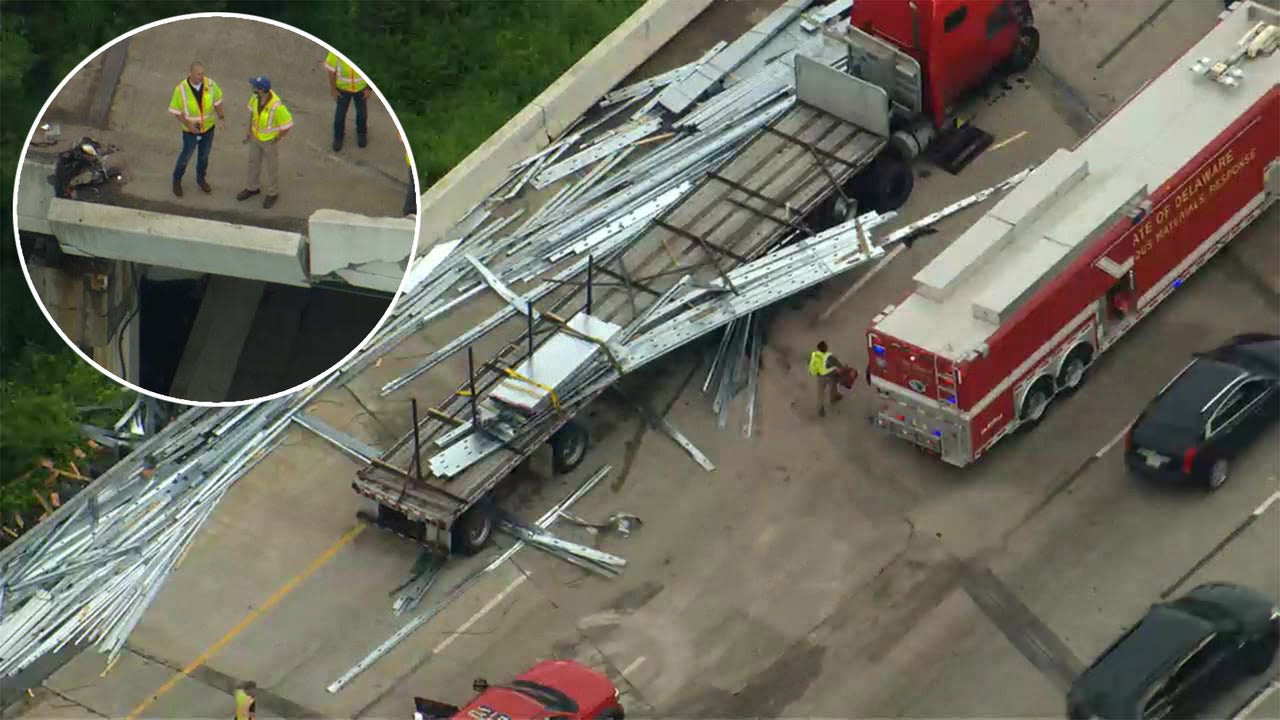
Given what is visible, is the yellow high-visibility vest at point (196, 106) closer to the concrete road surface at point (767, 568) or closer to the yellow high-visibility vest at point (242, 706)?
the yellow high-visibility vest at point (242, 706)

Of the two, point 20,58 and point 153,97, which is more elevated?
point 153,97

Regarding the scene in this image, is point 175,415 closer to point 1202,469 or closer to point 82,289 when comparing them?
point 82,289

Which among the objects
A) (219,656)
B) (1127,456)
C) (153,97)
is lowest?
(219,656)

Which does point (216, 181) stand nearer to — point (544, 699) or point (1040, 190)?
point (544, 699)

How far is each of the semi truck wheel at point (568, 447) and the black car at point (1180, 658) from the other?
7736 mm

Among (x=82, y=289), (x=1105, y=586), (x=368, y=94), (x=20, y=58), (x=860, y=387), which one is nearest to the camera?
(x=368, y=94)

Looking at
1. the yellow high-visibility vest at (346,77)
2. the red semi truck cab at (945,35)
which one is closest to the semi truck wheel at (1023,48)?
the red semi truck cab at (945,35)

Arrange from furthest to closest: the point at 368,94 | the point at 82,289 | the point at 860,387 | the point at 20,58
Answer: the point at 20,58 < the point at 860,387 < the point at 82,289 < the point at 368,94

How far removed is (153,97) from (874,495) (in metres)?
11.9

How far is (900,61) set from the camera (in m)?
40.7

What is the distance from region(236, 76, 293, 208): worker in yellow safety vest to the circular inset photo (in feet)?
0.06

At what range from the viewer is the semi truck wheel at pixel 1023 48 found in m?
42.3

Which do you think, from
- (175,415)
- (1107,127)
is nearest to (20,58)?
(175,415)

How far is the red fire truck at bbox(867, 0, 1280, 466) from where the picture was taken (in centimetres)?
3581
